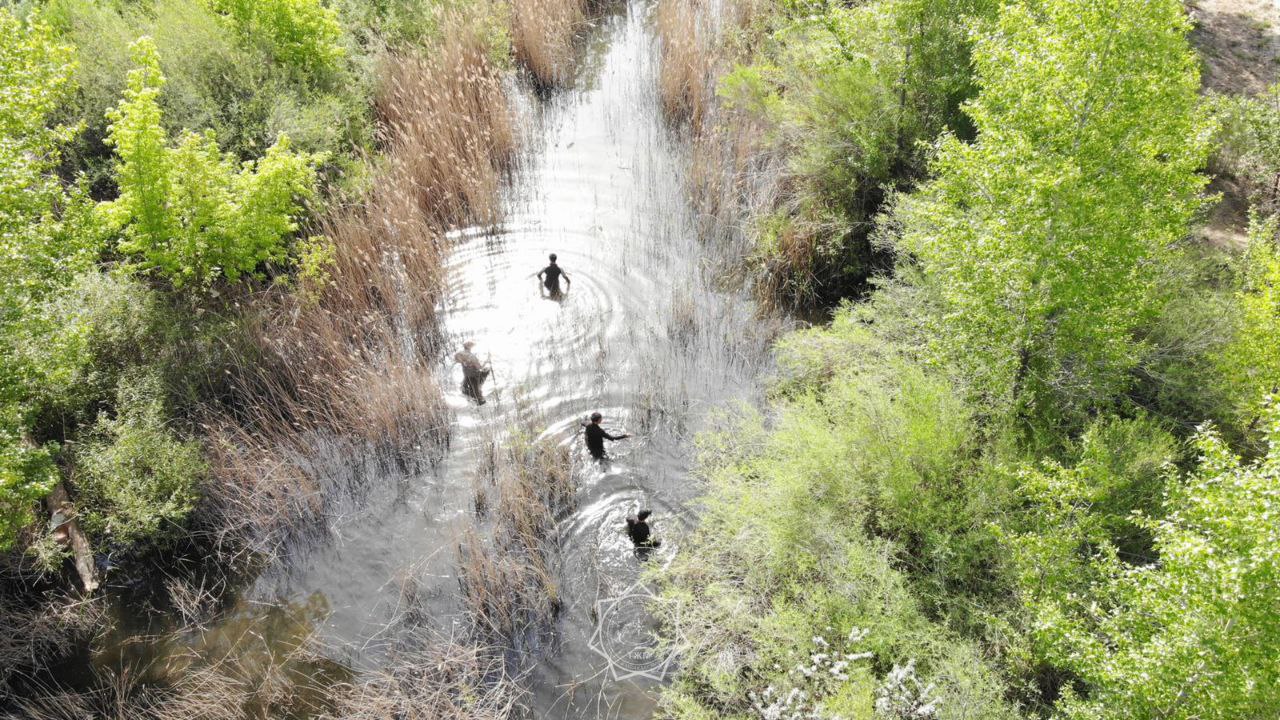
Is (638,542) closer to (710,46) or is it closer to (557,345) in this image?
(557,345)

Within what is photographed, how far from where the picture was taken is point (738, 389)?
11.4 m

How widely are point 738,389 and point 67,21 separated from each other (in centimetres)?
1615

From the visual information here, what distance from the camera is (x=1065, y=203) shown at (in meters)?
7.74

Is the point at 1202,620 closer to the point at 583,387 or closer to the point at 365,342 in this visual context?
the point at 583,387

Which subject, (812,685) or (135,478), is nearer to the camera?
(812,685)

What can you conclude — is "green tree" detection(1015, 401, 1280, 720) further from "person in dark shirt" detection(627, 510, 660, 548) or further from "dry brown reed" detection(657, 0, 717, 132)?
"dry brown reed" detection(657, 0, 717, 132)

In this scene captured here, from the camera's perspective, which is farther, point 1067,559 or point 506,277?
point 506,277

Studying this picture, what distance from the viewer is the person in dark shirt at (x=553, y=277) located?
12.5m

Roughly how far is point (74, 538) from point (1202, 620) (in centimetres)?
1220

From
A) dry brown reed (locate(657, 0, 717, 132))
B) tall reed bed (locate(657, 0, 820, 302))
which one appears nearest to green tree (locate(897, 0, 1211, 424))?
tall reed bed (locate(657, 0, 820, 302))

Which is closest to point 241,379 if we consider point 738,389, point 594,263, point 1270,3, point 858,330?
point 594,263

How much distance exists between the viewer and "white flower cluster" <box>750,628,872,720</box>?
681 centimetres

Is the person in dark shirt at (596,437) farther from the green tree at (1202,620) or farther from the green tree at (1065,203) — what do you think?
the green tree at (1202,620)

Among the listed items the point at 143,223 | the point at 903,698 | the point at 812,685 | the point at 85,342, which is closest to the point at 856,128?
the point at 812,685
